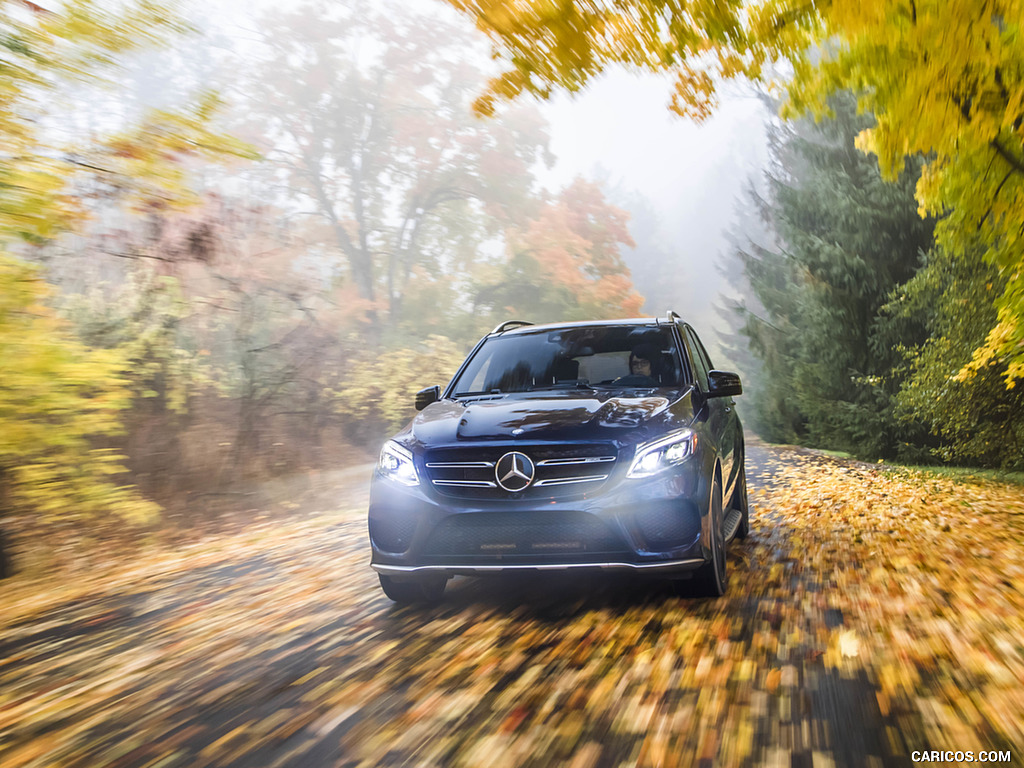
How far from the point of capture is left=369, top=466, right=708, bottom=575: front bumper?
4785 millimetres

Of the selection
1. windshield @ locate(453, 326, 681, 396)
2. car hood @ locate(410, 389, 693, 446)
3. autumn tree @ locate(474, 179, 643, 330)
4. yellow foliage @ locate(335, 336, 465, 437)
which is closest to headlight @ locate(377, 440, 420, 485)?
car hood @ locate(410, 389, 693, 446)

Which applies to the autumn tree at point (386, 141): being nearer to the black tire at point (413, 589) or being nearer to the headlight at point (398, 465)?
the black tire at point (413, 589)

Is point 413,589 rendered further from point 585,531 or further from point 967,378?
point 967,378

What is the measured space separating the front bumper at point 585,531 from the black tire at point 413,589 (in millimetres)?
683

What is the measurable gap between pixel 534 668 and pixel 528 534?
2.65 ft

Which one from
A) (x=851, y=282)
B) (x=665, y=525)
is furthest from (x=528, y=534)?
(x=851, y=282)

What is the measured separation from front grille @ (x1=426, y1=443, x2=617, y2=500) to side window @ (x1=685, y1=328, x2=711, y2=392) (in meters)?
1.64

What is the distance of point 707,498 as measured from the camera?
5.07 meters

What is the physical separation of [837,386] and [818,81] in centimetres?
1225

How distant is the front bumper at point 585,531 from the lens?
188 inches

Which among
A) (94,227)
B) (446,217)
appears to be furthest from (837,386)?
(94,227)

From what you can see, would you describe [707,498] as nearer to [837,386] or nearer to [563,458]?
[563,458]

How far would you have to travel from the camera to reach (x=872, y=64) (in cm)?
837

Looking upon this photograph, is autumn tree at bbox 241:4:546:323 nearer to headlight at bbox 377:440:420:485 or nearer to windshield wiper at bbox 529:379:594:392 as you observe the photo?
windshield wiper at bbox 529:379:594:392
